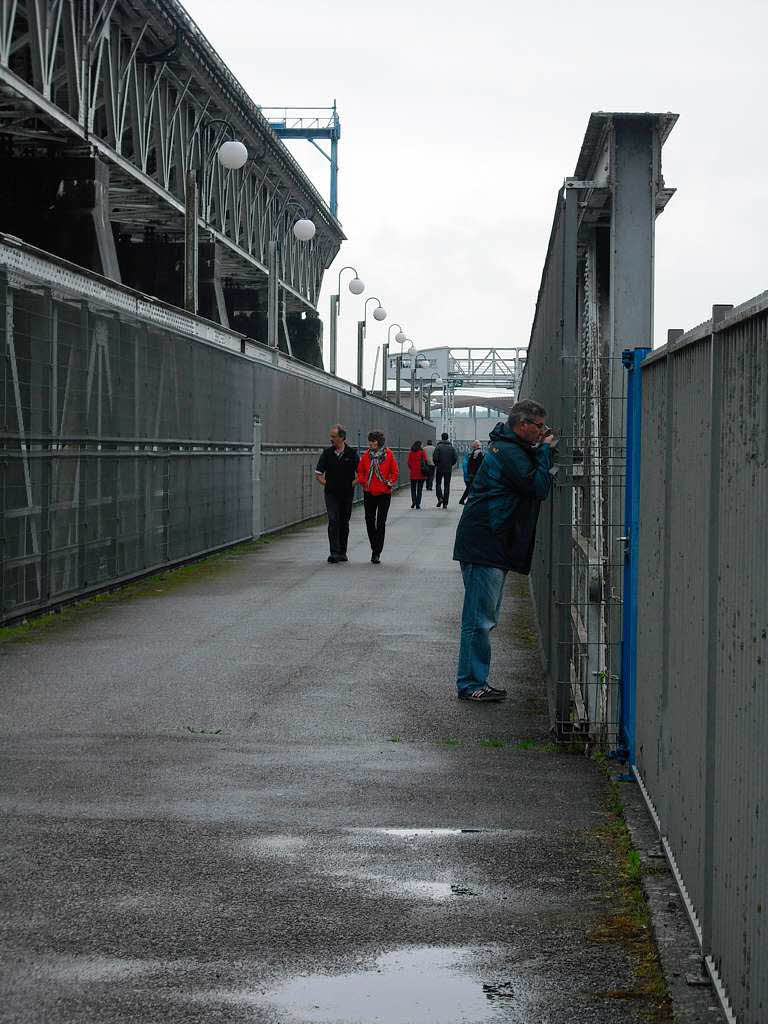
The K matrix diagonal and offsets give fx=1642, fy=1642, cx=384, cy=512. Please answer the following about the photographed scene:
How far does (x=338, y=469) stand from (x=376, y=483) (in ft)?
1.82

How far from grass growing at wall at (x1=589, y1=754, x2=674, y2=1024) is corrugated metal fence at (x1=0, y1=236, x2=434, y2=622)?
23.0 feet

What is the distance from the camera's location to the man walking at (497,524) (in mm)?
8766

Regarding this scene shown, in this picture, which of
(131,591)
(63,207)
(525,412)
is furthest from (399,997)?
(63,207)

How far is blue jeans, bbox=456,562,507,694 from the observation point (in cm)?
920

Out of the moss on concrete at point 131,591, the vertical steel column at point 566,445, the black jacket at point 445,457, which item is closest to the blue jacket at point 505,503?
the vertical steel column at point 566,445

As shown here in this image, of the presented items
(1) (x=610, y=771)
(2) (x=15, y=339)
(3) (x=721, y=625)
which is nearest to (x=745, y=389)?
(3) (x=721, y=625)

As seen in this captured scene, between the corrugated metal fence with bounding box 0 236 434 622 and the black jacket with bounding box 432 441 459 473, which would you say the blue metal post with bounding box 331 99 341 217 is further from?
the corrugated metal fence with bounding box 0 236 434 622

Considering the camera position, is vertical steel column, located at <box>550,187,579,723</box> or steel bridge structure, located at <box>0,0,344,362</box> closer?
vertical steel column, located at <box>550,187,579,723</box>

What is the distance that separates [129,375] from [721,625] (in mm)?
12440

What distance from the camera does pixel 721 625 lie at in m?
4.21

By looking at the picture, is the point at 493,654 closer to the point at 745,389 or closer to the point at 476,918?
the point at 476,918

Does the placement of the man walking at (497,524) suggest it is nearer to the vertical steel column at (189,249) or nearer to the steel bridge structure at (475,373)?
the vertical steel column at (189,249)

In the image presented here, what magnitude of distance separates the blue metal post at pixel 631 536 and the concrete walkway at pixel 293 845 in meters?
0.41

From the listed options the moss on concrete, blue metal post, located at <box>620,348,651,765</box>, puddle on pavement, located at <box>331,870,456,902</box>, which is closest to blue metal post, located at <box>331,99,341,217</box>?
the moss on concrete
